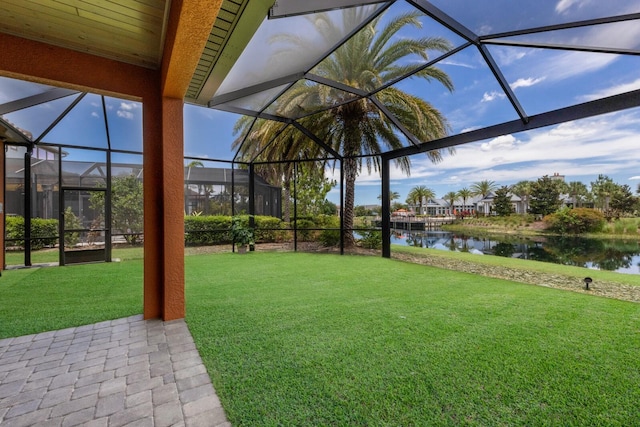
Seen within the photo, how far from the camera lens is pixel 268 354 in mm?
2371

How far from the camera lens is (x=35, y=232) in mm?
6562

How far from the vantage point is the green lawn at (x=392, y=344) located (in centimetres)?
173

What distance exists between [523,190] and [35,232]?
1498 cm

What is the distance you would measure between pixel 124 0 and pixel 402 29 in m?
4.15

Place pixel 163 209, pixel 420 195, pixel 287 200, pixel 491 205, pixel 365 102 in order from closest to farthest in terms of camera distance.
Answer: pixel 163 209, pixel 365 102, pixel 287 200, pixel 491 205, pixel 420 195

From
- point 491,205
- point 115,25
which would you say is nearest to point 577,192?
point 491,205

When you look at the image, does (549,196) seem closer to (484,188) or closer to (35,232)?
(484,188)

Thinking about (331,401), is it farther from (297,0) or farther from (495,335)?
(297,0)

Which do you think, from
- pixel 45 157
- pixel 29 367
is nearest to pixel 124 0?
pixel 29 367

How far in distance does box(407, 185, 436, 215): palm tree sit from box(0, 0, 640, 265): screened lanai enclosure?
437 cm

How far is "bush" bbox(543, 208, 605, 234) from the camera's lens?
7.08 m

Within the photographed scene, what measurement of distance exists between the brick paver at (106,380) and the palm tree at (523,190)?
1133cm

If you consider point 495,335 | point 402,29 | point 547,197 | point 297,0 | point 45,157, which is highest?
point 402,29

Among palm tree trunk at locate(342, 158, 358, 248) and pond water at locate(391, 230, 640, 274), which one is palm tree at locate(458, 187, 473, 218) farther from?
palm tree trunk at locate(342, 158, 358, 248)
